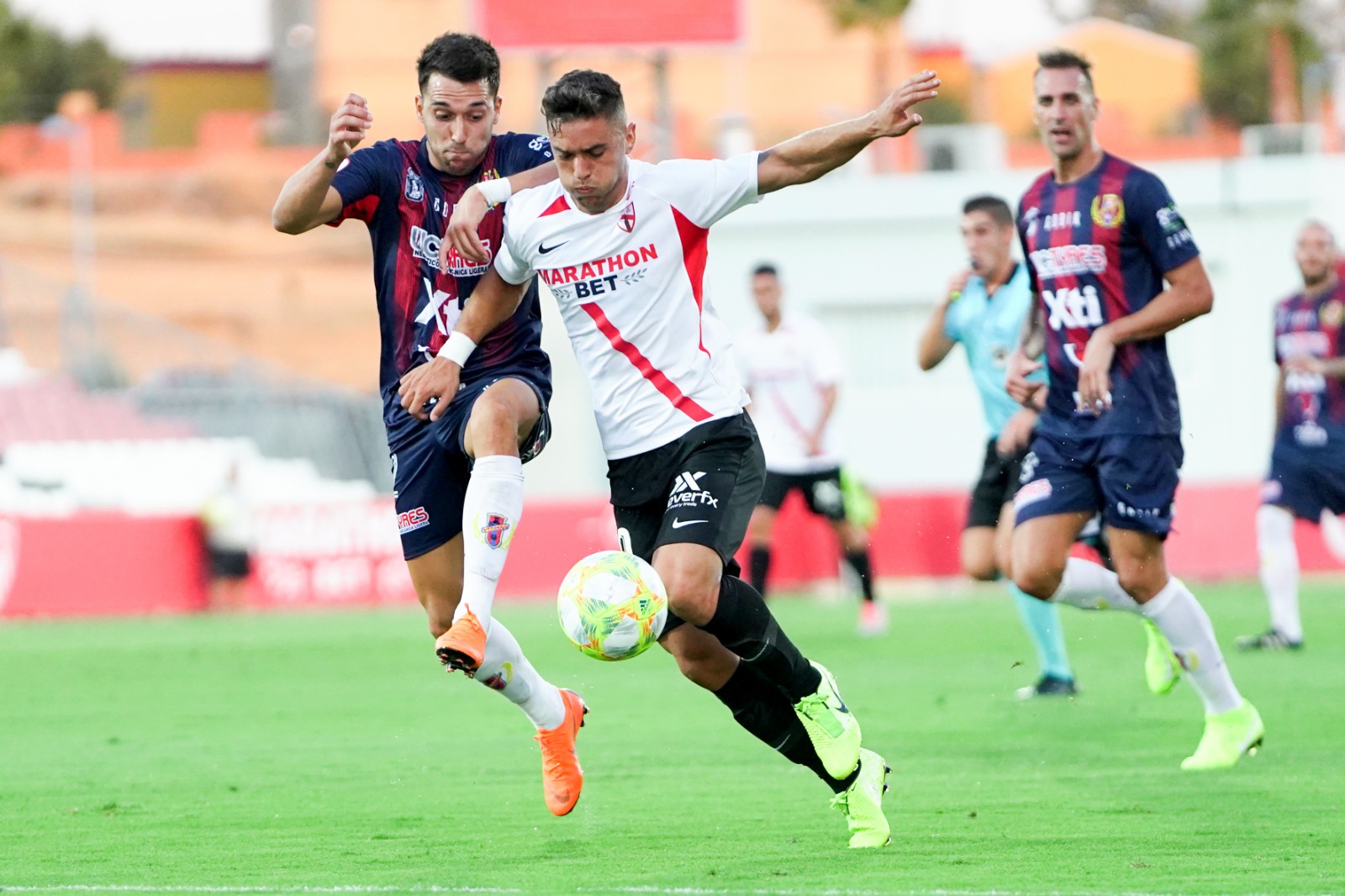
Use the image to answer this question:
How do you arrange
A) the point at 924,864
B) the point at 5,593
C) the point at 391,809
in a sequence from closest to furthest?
the point at 924,864, the point at 391,809, the point at 5,593

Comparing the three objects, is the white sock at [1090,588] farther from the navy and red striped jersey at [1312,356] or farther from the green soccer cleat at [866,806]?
the navy and red striped jersey at [1312,356]

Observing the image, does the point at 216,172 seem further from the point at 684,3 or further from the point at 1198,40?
the point at 1198,40

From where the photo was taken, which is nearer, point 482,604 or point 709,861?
point 709,861

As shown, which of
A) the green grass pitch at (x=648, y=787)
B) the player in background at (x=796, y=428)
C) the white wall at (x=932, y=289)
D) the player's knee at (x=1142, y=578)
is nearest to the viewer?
the green grass pitch at (x=648, y=787)

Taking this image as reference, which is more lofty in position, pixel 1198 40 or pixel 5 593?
pixel 1198 40

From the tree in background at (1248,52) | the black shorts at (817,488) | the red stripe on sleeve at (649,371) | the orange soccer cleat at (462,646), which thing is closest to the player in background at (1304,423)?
the black shorts at (817,488)

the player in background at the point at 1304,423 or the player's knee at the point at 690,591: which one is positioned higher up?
the player's knee at the point at 690,591

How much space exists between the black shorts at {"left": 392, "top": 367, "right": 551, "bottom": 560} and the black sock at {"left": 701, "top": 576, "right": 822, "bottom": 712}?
3.83ft

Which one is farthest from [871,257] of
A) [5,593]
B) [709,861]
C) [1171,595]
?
[709,861]

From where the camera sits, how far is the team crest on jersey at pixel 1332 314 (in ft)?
39.1

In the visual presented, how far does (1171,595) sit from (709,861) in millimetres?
2703

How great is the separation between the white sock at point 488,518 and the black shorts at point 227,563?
43.8ft

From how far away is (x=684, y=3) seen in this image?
27.6 m

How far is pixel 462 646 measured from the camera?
18.7 feet
